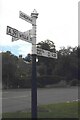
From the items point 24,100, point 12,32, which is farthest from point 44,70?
point 12,32

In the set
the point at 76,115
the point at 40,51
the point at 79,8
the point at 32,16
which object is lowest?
the point at 76,115

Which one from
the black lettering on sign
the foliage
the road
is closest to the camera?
the black lettering on sign

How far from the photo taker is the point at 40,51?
9.86 metres

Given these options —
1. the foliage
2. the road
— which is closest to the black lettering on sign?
the road

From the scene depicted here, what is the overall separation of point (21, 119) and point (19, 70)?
143 ft

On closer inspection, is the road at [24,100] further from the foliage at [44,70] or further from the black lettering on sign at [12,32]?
the foliage at [44,70]

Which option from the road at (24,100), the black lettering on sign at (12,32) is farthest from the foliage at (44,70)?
the black lettering on sign at (12,32)

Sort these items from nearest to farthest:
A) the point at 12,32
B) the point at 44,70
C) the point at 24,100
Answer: the point at 12,32, the point at 24,100, the point at 44,70

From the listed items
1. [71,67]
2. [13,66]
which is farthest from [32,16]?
[71,67]

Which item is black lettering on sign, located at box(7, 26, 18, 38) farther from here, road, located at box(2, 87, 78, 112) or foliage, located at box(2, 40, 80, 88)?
foliage, located at box(2, 40, 80, 88)

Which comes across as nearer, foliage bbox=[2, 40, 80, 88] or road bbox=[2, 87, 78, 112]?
road bbox=[2, 87, 78, 112]

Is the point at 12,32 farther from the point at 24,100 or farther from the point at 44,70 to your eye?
the point at 44,70

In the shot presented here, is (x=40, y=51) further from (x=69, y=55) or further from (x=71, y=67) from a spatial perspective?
(x=69, y=55)

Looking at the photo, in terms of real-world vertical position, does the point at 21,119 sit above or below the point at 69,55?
below
